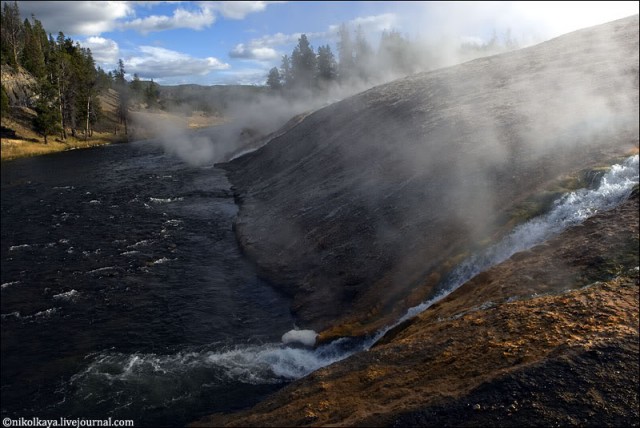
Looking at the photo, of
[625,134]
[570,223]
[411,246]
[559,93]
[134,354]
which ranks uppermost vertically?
[559,93]

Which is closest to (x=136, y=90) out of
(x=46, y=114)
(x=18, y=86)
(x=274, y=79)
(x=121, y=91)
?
(x=121, y=91)

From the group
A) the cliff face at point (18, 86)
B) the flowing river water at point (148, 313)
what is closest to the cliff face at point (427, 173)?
the flowing river water at point (148, 313)

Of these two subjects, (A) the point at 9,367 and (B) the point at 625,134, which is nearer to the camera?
(A) the point at 9,367

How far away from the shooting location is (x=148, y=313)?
16938 millimetres

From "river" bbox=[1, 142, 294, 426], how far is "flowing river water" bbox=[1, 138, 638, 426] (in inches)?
1.8

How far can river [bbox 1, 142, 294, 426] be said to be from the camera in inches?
480

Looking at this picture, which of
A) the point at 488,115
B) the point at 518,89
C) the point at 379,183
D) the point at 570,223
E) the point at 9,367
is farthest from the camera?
the point at 518,89

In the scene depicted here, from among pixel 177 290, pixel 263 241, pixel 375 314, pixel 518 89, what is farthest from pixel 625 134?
pixel 177 290

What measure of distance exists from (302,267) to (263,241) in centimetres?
413

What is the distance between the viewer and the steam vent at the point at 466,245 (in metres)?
8.75

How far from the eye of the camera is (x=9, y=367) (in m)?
13.4

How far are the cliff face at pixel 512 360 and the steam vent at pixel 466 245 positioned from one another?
0.04 m

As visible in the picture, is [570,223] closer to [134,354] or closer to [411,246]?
[411,246]

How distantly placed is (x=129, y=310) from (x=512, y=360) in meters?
13.2
